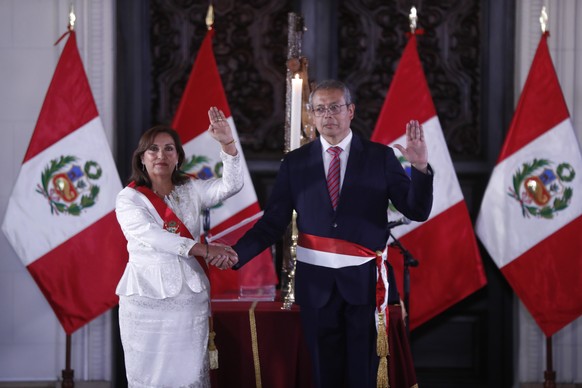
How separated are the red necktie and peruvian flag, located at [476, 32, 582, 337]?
1.63 meters

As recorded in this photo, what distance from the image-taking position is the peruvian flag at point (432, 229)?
4340 mm

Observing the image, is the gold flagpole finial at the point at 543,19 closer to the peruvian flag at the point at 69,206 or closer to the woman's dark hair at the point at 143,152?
the woman's dark hair at the point at 143,152

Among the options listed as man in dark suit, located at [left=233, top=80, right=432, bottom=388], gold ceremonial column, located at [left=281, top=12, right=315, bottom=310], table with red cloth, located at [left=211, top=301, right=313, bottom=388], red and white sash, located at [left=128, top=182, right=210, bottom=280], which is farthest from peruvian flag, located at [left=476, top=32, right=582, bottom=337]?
red and white sash, located at [left=128, top=182, right=210, bottom=280]

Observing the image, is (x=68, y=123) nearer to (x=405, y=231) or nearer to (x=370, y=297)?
(x=405, y=231)

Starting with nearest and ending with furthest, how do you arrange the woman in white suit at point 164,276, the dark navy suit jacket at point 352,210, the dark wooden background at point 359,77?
the dark navy suit jacket at point 352,210, the woman in white suit at point 164,276, the dark wooden background at point 359,77

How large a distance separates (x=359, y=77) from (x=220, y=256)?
6.56 feet

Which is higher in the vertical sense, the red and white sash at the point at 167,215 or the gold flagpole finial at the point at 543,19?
the gold flagpole finial at the point at 543,19

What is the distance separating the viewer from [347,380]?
295cm

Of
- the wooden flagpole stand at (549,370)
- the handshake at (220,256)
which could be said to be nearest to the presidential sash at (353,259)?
the handshake at (220,256)

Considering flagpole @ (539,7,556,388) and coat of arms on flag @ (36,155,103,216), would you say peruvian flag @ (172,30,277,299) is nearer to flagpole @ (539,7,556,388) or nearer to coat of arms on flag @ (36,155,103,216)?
coat of arms on flag @ (36,155,103,216)

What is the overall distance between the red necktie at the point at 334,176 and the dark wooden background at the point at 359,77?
5.78 ft

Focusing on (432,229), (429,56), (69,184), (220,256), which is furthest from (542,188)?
(69,184)

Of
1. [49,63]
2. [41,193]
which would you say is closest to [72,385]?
[41,193]

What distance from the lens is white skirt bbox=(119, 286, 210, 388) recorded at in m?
3.03
